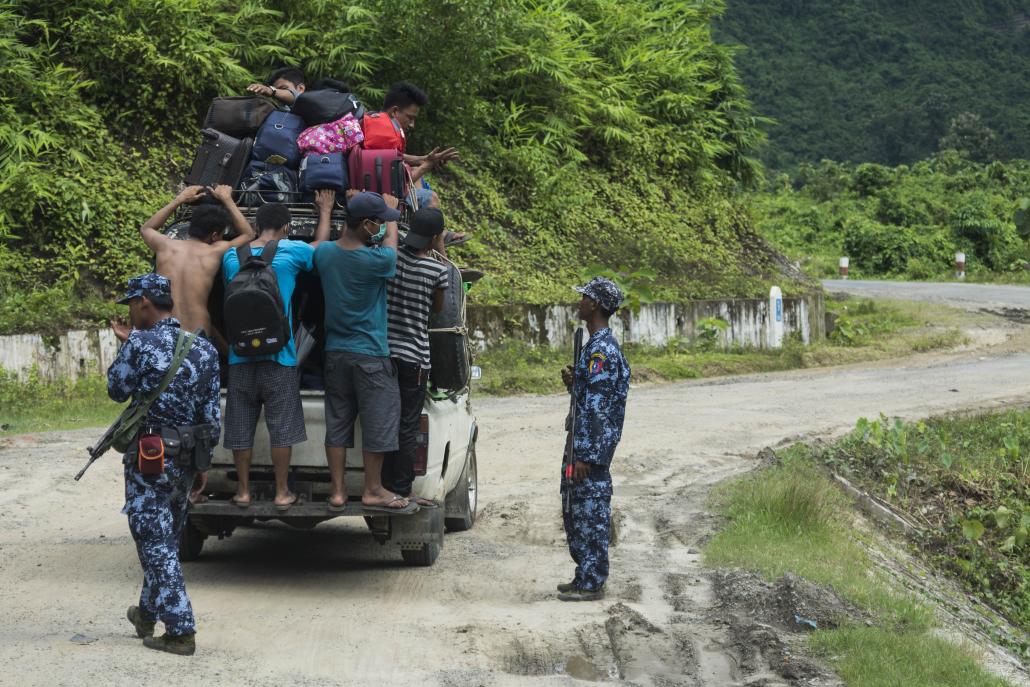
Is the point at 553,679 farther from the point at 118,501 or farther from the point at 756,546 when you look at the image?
the point at 118,501

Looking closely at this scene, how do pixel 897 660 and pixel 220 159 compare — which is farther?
pixel 220 159

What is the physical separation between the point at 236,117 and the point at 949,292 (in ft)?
80.7

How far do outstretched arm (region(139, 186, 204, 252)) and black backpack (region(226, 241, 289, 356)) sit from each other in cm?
73

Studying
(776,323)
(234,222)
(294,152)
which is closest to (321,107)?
(294,152)

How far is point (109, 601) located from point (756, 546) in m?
4.73

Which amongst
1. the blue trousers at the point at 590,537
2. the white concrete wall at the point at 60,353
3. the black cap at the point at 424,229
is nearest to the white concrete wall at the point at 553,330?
the white concrete wall at the point at 60,353

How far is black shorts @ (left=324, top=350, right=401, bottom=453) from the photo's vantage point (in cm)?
796

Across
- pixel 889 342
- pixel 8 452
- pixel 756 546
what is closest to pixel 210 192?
pixel 756 546

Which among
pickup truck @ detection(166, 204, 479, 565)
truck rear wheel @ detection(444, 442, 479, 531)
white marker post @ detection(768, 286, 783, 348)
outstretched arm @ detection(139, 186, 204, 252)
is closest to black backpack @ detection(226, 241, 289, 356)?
pickup truck @ detection(166, 204, 479, 565)

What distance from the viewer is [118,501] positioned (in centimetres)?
1141

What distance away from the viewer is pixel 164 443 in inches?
260

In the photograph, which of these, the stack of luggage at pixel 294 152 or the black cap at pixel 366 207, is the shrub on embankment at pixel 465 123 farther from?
the black cap at pixel 366 207

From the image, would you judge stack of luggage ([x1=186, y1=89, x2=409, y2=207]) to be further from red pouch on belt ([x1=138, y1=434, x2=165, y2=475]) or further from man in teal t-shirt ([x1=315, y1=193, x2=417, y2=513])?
red pouch on belt ([x1=138, y1=434, x2=165, y2=475])

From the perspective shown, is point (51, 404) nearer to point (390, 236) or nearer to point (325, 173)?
point (325, 173)
